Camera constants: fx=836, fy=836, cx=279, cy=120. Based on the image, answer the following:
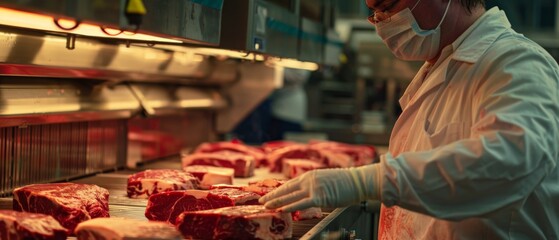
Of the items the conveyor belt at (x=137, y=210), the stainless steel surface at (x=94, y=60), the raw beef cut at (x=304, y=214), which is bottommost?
the conveyor belt at (x=137, y=210)

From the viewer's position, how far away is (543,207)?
2873 millimetres

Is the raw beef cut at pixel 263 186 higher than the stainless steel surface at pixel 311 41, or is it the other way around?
the stainless steel surface at pixel 311 41

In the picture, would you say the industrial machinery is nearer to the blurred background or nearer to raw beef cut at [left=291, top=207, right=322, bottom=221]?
raw beef cut at [left=291, top=207, right=322, bottom=221]

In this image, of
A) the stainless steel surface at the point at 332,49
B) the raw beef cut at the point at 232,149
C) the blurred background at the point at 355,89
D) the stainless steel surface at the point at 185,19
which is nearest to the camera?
the stainless steel surface at the point at 185,19

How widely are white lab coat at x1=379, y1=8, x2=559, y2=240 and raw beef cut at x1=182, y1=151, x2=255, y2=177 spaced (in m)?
1.70

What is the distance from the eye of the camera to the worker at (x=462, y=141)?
2.47 m

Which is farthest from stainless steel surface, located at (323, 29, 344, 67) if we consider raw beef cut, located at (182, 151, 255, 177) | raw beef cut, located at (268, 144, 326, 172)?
raw beef cut, located at (182, 151, 255, 177)

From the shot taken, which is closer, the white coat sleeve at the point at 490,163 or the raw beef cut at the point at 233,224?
the white coat sleeve at the point at 490,163

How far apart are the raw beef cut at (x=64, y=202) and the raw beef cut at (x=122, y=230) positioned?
1.17 ft

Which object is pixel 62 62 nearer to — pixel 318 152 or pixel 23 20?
pixel 23 20

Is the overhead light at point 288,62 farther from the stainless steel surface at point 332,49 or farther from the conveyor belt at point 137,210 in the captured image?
the conveyor belt at point 137,210

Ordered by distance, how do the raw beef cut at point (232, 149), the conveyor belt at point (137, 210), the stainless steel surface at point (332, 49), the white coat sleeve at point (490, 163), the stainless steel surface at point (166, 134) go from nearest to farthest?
1. the white coat sleeve at point (490, 163)
2. the conveyor belt at point (137, 210)
3. the stainless steel surface at point (166, 134)
4. the raw beef cut at point (232, 149)
5. the stainless steel surface at point (332, 49)

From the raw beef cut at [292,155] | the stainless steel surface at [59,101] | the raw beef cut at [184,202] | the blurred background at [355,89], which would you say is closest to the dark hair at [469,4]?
the raw beef cut at [184,202]

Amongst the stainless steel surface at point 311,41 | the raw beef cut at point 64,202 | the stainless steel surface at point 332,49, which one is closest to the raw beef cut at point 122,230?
the raw beef cut at point 64,202
